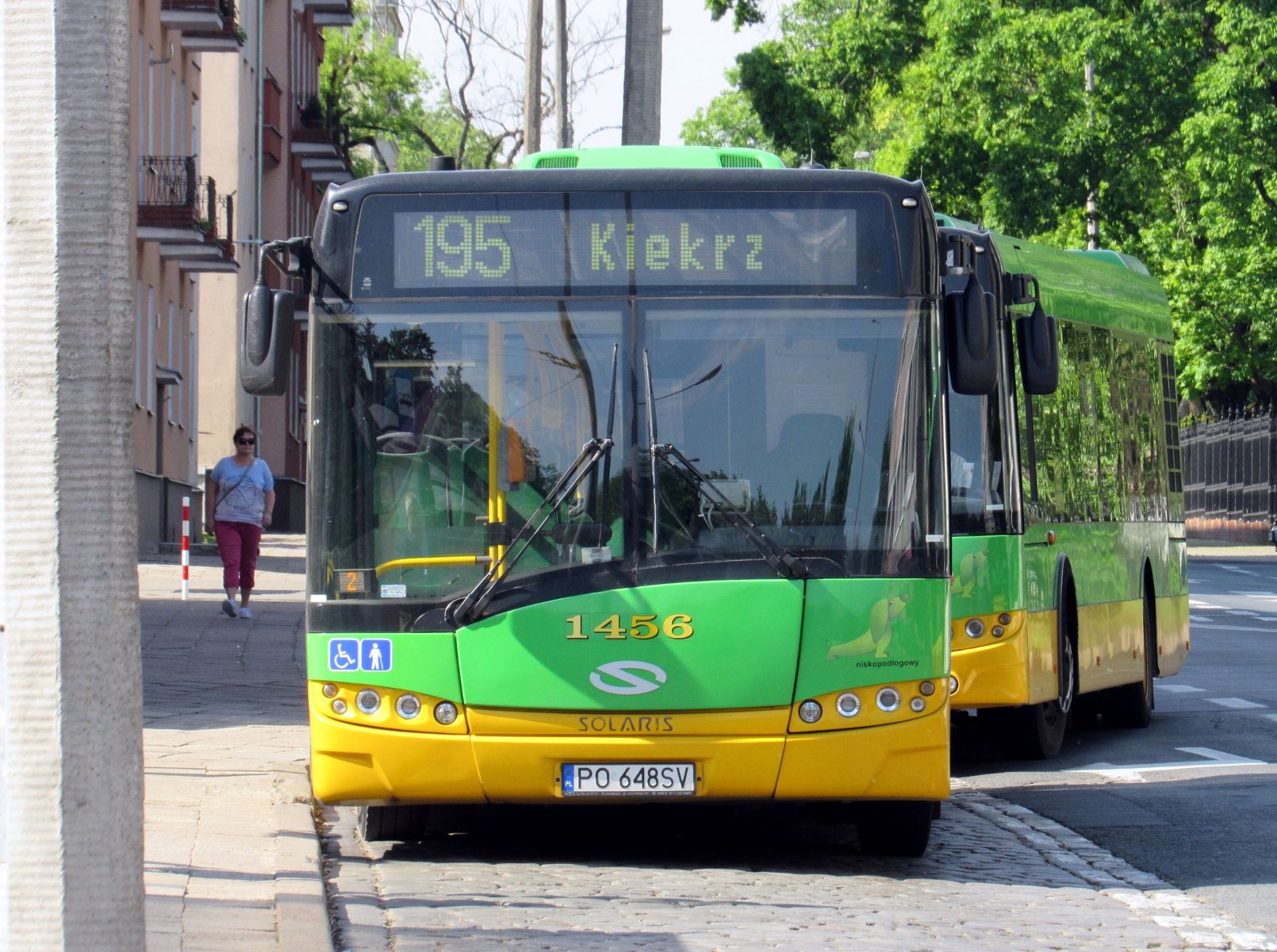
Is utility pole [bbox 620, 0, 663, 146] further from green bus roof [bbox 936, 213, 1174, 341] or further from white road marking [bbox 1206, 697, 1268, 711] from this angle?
white road marking [bbox 1206, 697, 1268, 711]

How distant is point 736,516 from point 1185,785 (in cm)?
426

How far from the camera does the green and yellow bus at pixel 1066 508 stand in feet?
39.5

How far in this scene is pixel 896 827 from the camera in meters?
8.89

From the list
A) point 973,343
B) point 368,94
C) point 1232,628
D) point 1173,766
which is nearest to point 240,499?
point 1173,766

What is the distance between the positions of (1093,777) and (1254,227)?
106 ft

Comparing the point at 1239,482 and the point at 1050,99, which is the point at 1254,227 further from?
the point at 1239,482

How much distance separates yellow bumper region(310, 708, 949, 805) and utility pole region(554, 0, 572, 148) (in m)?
20.8

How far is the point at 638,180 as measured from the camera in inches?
349

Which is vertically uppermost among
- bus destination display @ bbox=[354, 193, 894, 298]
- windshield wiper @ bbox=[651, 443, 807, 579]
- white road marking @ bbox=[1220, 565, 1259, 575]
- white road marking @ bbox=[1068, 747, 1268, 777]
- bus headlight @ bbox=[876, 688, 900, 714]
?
bus destination display @ bbox=[354, 193, 894, 298]

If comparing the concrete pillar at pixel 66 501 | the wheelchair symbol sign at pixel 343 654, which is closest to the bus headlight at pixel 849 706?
the wheelchair symbol sign at pixel 343 654

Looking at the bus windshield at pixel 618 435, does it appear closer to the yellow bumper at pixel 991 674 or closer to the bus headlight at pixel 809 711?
the bus headlight at pixel 809 711

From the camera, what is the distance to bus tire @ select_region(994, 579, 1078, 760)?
12898 millimetres

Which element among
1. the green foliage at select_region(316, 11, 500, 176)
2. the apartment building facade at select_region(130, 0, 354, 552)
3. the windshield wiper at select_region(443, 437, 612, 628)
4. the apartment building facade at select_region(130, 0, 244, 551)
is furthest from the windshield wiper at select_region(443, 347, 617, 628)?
the green foliage at select_region(316, 11, 500, 176)

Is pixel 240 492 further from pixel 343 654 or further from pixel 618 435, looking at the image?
pixel 618 435
